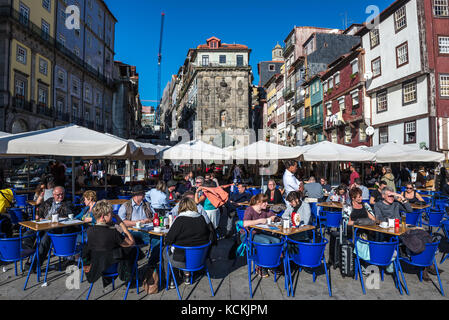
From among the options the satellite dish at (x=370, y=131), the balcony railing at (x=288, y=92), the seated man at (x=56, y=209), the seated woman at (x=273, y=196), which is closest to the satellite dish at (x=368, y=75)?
the satellite dish at (x=370, y=131)

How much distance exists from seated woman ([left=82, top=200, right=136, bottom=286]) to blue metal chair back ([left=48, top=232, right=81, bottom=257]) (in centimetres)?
76

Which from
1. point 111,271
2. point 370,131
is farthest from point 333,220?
point 370,131

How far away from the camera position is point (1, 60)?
76.2 ft

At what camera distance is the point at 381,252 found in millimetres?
4215

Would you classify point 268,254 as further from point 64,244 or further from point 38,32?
point 38,32

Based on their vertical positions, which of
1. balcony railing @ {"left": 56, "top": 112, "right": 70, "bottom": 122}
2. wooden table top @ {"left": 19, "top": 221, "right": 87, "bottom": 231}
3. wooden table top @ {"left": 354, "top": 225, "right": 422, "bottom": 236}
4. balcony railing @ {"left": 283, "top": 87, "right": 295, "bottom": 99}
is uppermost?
balcony railing @ {"left": 283, "top": 87, "right": 295, "bottom": 99}

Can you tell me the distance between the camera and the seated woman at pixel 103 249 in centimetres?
378

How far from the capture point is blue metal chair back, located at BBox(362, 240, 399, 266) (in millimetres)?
4168

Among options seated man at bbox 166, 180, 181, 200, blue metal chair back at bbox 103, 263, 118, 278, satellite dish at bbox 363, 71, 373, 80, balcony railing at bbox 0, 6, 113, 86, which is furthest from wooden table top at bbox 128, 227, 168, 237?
balcony railing at bbox 0, 6, 113, 86

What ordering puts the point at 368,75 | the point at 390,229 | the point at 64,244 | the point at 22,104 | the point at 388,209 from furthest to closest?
1. the point at 22,104
2. the point at 368,75
3. the point at 388,209
4. the point at 390,229
5. the point at 64,244

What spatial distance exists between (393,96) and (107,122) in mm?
37667

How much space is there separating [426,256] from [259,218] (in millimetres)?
2673

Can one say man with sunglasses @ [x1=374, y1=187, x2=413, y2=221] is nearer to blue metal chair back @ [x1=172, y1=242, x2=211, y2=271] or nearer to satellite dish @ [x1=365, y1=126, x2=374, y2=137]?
blue metal chair back @ [x1=172, y1=242, x2=211, y2=271]
